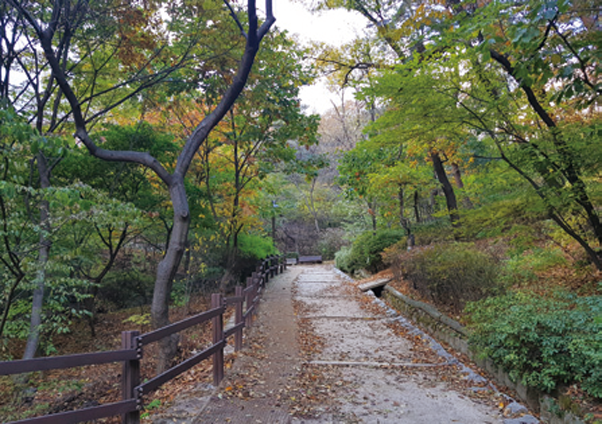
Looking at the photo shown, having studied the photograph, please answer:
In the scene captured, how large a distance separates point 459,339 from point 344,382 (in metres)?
2.52

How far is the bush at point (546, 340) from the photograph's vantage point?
3.88 m

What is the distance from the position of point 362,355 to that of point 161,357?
11.8 feet

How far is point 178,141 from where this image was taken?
11453mm

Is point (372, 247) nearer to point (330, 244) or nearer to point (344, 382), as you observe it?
point (344, 382)

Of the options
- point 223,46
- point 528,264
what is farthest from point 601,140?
point 223,46

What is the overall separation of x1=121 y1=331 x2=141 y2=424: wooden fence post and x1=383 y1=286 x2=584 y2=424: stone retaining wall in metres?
4.10

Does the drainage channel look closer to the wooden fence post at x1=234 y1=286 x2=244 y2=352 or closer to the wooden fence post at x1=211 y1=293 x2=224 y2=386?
the wooden fence post at x1=234 y1=286 x2=244 y2=352

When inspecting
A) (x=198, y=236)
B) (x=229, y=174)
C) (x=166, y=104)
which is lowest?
(x=198, y=236)

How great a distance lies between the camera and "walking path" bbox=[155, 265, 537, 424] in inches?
169

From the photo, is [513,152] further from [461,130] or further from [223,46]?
[223,46]

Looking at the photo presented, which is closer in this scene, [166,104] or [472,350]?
[472,350]

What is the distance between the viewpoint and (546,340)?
4.31 meters

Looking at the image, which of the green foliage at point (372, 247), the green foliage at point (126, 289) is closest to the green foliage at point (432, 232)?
the green foliage at point (372, 247)

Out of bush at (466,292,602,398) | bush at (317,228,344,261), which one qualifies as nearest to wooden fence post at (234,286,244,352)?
bush at (466,292,602,398)
